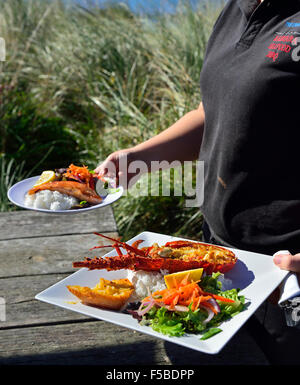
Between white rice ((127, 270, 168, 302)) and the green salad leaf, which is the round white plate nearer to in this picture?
white rice ((127, 270, 168, 302))

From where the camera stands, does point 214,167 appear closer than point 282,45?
No

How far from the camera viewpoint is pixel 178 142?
1.82 metres

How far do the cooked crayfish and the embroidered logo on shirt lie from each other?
612 millimetres

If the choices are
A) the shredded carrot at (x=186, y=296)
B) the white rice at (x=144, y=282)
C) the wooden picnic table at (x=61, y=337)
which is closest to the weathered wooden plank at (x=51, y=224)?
the wooden picnic table at (x=61, y=337)

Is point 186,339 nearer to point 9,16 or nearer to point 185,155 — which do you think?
point 185,155

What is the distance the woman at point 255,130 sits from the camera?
1376mm

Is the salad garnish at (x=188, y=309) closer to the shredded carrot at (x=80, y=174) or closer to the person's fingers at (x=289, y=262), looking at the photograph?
the person's fingers at (x=289, y=262)

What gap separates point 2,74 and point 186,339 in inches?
191

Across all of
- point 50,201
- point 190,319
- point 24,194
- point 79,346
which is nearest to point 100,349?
point 79,346

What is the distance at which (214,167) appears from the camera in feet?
5.31

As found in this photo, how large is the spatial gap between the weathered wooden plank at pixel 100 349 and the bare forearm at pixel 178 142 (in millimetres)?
697

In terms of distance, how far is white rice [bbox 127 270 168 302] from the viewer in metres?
1.24

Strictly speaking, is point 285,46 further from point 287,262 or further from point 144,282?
point 144,282
